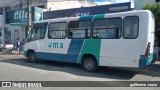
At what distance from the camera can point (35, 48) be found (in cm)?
1386

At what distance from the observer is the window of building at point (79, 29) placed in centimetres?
1102

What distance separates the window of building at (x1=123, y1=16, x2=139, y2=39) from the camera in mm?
9374

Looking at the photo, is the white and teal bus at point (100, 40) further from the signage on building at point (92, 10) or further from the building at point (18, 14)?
the building at point (18, 14)

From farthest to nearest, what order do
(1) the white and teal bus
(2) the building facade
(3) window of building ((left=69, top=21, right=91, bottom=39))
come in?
(2) the building facade < (3) window of building ((left=69, top=21, right=91, bottom=39)) < (1) the white and teal bus

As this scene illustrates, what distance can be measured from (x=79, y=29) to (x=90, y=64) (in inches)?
72.3

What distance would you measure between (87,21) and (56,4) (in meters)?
18.8

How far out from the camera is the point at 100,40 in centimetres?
1049

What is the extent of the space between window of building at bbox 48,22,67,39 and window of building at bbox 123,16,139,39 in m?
3.52

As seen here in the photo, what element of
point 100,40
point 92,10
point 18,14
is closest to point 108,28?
point 100,40

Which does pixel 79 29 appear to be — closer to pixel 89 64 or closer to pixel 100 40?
pixel 100 40

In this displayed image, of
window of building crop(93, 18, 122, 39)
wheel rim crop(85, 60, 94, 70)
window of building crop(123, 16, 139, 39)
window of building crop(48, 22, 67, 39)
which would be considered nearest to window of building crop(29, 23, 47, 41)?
window of building crop(48, 22, 67, 39)

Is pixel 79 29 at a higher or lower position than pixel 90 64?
higher

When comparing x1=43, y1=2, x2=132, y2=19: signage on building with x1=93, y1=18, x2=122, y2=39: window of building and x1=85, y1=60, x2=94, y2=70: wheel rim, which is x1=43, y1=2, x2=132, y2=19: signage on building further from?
x1=85, y1=60, x2=94, y2=70: wheel rim

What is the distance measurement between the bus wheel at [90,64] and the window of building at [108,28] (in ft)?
3.85
